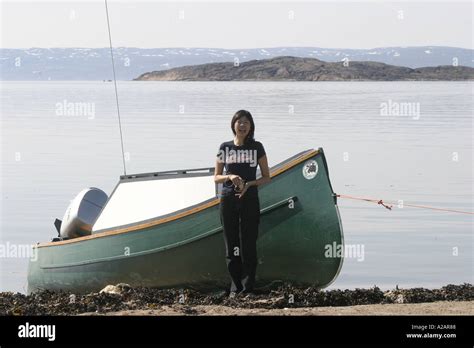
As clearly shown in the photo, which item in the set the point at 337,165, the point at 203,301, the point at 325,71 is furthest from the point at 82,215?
the point at 325,71

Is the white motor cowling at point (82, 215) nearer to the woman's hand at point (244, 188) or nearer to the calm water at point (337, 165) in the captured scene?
the calm water at point (337, 165)

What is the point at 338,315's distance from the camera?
10953 mm

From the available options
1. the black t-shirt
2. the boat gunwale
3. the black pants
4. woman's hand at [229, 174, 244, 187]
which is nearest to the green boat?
the boat gunwale

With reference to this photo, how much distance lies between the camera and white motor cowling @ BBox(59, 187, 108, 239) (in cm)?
1451

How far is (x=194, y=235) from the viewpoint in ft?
42.5

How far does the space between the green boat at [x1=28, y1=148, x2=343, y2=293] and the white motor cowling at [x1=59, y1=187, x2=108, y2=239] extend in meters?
0.27

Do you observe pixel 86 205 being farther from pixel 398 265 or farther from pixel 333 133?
pixel 333 133

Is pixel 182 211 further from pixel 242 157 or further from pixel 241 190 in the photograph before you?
A: pixel 242 157

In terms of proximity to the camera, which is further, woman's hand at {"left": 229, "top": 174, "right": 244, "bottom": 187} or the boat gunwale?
the boat gunwale

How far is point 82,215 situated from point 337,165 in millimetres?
18723

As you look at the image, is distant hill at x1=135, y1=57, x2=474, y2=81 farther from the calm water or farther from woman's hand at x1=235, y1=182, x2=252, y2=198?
woman's hand at x1=235, y1=182, x2=252, y2=198

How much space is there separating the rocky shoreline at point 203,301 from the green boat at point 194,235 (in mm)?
255

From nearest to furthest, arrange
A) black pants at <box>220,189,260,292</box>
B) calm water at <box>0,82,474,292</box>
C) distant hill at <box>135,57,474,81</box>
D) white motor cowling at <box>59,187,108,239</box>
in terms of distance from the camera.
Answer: black pants at <box>220,189,260,292</box>
white motor cowling at <box>59,187,108,239</box>
calm water at <box>0,82,474,292</box>
distant hill at <box>135,57,474,81</box>
